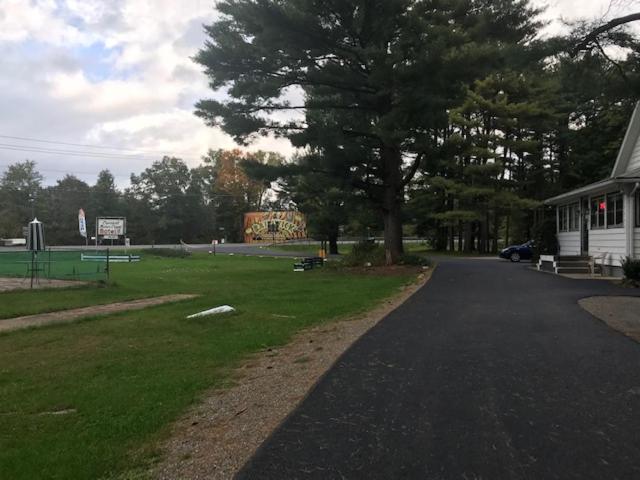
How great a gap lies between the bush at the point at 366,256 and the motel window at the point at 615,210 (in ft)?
29.4

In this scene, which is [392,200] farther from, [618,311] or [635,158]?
[618,311]

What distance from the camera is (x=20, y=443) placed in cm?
442

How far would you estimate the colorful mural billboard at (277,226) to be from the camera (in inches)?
2987

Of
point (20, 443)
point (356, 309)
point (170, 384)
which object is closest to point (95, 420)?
point (20, 443)

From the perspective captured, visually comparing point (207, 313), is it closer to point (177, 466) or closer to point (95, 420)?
point (95, 420)

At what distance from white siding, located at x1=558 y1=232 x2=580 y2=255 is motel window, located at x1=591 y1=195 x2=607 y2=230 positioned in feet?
5.47

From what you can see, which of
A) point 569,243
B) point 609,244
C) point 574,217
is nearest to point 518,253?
point 569,243

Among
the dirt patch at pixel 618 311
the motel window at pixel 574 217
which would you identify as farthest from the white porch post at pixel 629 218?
the dirt patch at pixel 618 311

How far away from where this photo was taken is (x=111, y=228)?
4569 cm

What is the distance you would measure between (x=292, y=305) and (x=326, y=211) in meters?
25.7

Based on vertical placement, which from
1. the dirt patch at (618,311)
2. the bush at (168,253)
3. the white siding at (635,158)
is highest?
the white siding at (635,158)

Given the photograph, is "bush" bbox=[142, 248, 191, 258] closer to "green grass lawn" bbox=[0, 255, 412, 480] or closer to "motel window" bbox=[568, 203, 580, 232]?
"green grass lawn" bbox=[0, 255, 412, 480]

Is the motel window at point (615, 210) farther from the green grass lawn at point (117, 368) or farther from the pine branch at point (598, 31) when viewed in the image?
the pine branch at point (598, 31)

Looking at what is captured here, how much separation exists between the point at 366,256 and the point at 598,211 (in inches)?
377
